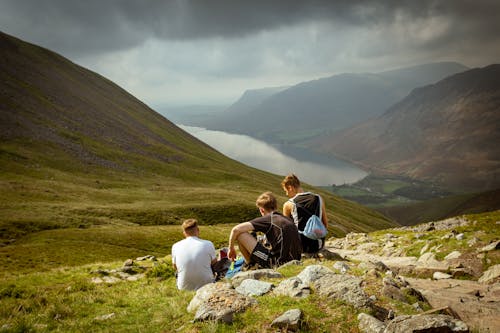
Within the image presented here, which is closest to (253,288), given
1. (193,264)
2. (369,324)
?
(193,264)

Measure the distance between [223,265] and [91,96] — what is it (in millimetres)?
187227

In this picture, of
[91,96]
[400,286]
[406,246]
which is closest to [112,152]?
[91,96]

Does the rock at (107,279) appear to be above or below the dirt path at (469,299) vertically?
below

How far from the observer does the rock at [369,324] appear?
7194 mm

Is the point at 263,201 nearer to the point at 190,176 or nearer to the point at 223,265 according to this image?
the point at 223,265

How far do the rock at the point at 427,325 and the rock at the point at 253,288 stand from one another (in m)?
3.40

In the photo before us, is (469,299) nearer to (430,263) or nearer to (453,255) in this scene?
(430,263)

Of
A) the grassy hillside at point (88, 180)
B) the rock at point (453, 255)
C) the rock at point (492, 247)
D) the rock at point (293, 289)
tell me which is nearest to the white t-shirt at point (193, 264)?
the rock at point (293, 289)

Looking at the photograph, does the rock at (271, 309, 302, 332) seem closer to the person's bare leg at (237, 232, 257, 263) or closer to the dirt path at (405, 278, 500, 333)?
the dirt path at (405, 278, 500, 333)

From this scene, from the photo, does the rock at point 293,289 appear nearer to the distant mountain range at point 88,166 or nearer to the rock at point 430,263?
the rock at point 430,263

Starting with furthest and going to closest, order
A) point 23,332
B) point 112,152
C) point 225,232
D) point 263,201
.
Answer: point 112,152, point 225,232, point 263,201, point 23,332

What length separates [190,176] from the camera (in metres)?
122

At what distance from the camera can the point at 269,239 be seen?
12.9m

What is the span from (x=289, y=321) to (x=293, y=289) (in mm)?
1806
